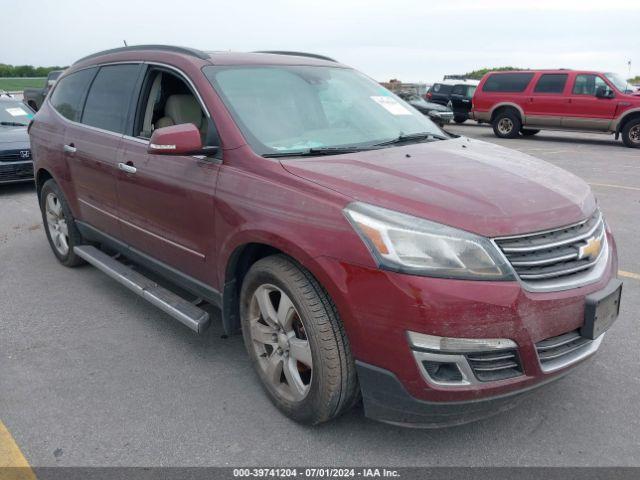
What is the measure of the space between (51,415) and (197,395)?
0.73 metres

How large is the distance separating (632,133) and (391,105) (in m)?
13.3

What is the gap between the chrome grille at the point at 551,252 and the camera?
A: 2242mm

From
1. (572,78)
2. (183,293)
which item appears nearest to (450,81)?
(572,78)

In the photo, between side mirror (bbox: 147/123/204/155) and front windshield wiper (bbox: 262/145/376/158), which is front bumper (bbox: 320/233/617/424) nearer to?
front windshield wiper (bbox: 262/145/376/158)

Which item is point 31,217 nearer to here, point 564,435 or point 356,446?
point 356,446

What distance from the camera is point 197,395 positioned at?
3.03 meters

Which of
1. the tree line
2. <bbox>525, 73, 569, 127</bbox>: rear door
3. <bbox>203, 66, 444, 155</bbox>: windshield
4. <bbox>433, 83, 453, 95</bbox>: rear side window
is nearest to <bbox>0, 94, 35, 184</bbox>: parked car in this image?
<bbox>203, 66, 444, 155</bbox>: windshield

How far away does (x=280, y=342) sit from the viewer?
2.78 meters

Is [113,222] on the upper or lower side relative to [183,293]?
upper

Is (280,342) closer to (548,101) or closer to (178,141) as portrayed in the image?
(178,141)

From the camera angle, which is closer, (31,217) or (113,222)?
(113,222)

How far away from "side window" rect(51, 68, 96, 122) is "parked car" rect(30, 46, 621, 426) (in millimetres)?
812

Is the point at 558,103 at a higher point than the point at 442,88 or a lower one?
lower

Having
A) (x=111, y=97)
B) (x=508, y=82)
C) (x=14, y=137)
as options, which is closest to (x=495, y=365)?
(x=111, y=97)
